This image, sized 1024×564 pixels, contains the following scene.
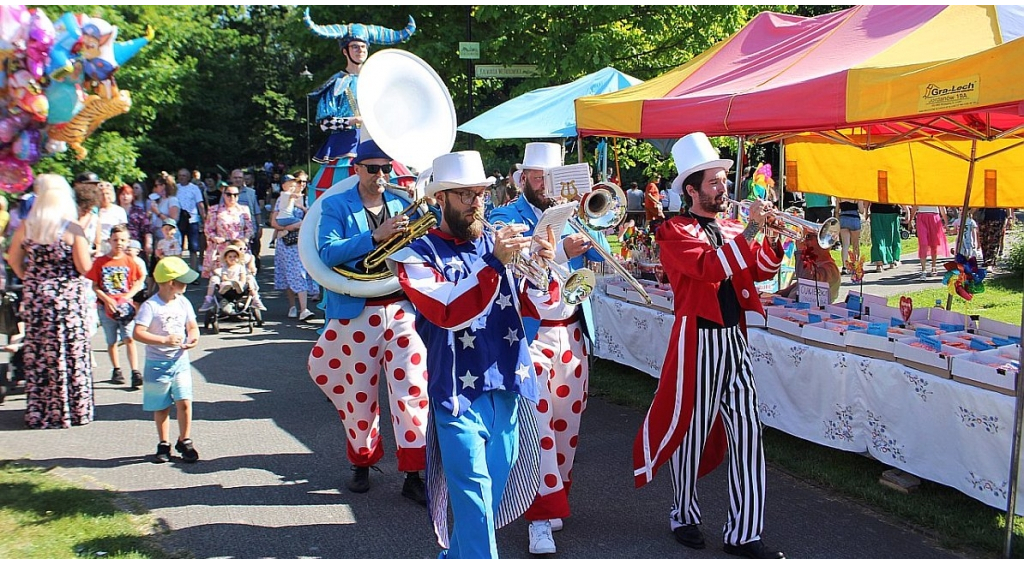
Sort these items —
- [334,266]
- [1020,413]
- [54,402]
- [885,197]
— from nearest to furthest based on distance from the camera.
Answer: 1. [1020,413]
2. [334,266]
3. [54,402]
4. [885,197]

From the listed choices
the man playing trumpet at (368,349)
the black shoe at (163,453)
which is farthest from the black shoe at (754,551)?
the black shoe at (163,453)

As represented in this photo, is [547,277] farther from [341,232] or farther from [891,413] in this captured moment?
[891,413]

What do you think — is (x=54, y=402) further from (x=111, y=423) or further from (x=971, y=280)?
(x=971, y=280)

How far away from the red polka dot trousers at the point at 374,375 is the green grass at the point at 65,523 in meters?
1.25

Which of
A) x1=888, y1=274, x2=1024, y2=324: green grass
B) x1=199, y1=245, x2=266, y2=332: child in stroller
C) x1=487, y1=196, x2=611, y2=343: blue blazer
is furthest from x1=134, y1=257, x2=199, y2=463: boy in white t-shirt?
x1=888, y1=274, x2=1024, y2=324: green grass

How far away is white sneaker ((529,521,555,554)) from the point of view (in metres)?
4.44

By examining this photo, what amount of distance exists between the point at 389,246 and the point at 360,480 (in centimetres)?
161

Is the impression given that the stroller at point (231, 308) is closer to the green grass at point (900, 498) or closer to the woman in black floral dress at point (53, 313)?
the woman in black floral dress at point (53, 313)

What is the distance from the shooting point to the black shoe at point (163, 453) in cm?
602

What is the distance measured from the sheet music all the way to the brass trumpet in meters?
0.62

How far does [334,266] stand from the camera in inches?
201

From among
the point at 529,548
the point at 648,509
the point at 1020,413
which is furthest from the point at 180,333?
the point at 1020,413

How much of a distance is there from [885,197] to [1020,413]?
18.0 feet

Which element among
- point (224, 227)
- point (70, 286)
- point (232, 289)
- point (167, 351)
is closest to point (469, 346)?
point (167, 351)
